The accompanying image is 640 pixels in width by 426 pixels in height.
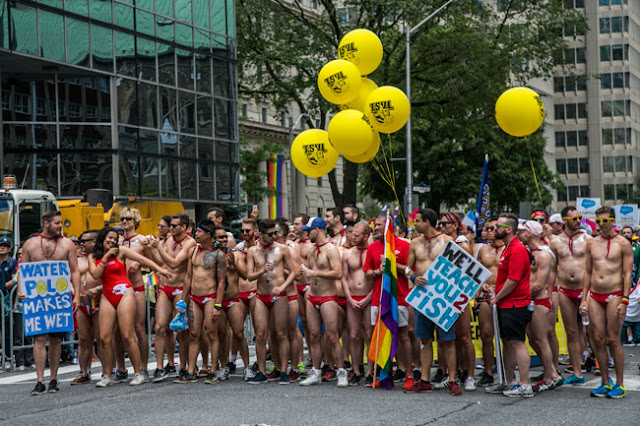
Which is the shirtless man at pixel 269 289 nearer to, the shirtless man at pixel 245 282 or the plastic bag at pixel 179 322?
the shirtless man at pixel 245 282

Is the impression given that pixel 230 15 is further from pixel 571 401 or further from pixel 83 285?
pixel 571 401

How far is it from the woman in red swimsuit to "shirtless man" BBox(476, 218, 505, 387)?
13.5 ft

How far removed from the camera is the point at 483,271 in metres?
11.0

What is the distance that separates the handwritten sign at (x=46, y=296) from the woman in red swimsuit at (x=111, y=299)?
40 centimetres

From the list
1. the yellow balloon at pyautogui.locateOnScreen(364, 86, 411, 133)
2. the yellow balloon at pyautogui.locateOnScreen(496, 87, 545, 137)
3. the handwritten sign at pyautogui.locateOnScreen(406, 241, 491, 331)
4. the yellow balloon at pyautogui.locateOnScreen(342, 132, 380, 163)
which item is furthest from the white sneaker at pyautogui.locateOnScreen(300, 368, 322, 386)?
the yellow balloon at pyautogui.locateOnScreen(496, 87, 545, 137)

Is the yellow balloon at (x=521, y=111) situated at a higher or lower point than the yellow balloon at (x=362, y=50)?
lower

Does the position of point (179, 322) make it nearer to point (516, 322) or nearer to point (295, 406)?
point (295, 406)

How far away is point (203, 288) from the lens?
1191 centimetres

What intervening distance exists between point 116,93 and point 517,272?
2195 centimetres

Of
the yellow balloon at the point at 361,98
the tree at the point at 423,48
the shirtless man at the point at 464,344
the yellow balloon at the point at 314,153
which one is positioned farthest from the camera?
the tree at the point at 423,48

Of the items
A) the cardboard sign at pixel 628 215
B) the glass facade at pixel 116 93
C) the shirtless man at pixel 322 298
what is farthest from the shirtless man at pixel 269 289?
the cardboard sign at pixel 628 215

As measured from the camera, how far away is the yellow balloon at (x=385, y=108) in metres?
15.3

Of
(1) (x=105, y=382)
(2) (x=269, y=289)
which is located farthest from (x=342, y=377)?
(1) (x=105, y=382)

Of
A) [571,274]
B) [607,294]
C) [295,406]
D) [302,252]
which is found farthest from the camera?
[302,252]
